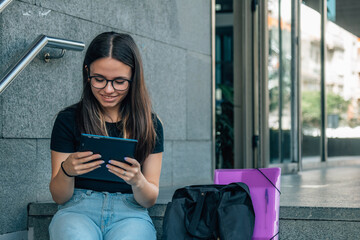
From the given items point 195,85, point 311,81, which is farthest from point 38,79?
point 311,81

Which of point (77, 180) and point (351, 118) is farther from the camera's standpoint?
point (351, 118)

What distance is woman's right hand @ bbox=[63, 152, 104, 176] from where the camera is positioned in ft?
7.64

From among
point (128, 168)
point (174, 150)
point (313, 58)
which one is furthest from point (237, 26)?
point (128, 168)

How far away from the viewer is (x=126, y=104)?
2.80 meters

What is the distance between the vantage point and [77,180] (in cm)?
270

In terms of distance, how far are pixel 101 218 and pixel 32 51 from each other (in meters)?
1.14

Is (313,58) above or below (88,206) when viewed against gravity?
above

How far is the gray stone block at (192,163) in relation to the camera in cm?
519

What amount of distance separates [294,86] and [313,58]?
7.78ft

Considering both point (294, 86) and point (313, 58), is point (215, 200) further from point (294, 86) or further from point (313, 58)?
point (313, 58)

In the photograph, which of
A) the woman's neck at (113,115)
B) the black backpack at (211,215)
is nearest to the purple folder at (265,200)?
the black backpack at (211,215)

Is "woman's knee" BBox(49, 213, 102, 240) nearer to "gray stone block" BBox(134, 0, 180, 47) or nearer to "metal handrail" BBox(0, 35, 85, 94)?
"metal handrail" BBox(0, 35, 85, 94)

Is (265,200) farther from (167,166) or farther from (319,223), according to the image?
(167,166)

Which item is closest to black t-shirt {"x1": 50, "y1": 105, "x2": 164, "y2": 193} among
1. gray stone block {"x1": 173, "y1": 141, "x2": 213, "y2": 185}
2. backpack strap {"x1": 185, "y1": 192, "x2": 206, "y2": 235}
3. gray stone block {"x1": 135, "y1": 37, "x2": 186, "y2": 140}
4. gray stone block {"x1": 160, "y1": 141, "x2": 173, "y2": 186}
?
backpack strap {"x1": 185, "y1": 192, "x2": 206, "y2": 235}
